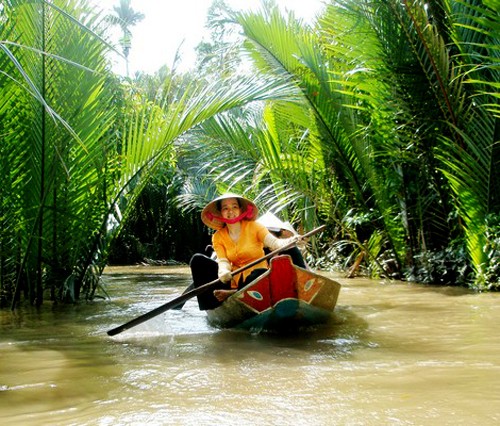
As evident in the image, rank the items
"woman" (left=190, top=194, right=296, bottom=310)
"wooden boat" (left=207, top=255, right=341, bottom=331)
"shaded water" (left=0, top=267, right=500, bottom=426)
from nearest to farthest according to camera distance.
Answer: "shaded water" (left=0, top=267, right=500, bottom=426)
"wooden boat" (left=207, top=255, right=341, bottom=331)
"woman" (left=190, top=194, right=296, bottom=310)

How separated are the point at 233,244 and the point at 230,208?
0.30 metres

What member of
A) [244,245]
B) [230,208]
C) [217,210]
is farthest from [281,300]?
[217,210]

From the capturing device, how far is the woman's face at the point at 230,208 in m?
4.95

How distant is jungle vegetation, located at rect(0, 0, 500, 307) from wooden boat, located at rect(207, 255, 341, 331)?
64.6 inches

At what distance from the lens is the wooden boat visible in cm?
407

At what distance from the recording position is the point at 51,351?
3812 millimetres

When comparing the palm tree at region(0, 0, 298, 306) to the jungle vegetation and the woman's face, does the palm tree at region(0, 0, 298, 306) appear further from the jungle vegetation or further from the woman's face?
the woman's face

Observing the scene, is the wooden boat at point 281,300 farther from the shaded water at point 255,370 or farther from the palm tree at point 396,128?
the palm tree at point 396,128

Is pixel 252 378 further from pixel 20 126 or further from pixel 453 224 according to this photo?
pixel 453 224

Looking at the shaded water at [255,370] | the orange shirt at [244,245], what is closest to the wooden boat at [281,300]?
the shaded water at [255,370]

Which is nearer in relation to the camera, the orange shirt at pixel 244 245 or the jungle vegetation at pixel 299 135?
the orange shirt at pixel 244 245

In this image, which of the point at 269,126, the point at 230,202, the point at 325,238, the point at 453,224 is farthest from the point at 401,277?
the point at 230,202

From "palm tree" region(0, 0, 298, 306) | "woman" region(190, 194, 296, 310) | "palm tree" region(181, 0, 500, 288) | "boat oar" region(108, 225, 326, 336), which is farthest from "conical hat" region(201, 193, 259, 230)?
"palm tree" region(181, 0, 500, 288)

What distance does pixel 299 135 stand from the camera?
902 centimetres
